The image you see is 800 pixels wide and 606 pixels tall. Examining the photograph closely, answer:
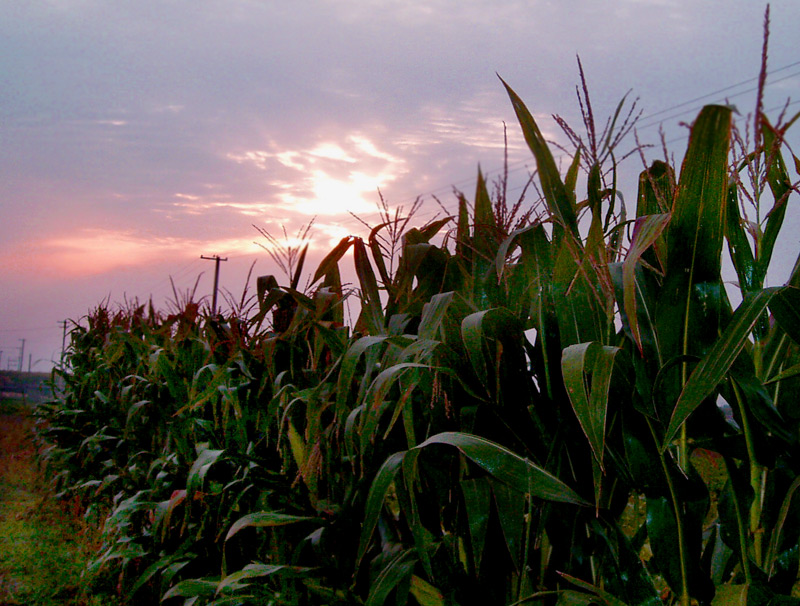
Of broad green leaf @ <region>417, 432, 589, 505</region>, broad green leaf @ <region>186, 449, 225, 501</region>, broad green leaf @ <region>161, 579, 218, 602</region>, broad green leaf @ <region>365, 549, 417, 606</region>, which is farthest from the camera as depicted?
broad green leaf @ <region>186, 449, 225, 501</region>

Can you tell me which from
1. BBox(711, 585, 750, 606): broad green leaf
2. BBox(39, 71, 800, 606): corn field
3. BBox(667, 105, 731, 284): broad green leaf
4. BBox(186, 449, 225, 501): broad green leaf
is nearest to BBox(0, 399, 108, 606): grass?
BBox(186, 449, 225, 501): broad green leaf

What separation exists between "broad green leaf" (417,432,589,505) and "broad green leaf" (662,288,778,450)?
158 mm

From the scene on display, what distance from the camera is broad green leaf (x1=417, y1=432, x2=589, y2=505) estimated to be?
86 cm

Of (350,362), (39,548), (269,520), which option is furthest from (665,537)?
(39,548)

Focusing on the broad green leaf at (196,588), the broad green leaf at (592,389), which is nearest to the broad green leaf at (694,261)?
the broad green leaf at (592,389)

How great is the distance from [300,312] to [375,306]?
0.38 m

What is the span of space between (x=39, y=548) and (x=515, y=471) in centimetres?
362

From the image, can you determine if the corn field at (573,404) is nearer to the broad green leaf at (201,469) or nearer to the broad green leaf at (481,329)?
the broad green leaf at (481,329)

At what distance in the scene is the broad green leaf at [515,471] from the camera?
857 millimetres

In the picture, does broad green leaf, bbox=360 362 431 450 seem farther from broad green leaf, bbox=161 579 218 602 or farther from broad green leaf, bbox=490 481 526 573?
broad green leaf, bbox=161 579 218 602

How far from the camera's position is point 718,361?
0.76 metres

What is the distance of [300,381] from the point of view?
176 centimetres

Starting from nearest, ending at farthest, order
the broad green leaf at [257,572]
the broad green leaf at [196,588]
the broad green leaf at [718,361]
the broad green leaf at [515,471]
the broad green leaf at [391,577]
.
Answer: the broad green leaf at [718,361], the broad green leaf at [515,471], the broad green leaf at [391,577], the broad green leaf at [257,572], the broad green leaf at [196,588]

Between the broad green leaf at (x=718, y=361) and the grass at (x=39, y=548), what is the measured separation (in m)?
2.51
